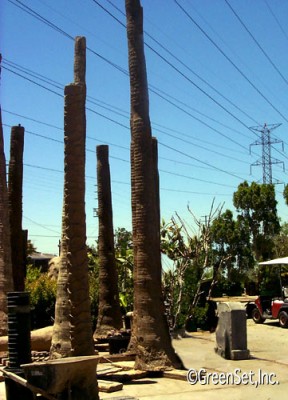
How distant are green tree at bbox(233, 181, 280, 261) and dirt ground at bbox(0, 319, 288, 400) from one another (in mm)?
24520

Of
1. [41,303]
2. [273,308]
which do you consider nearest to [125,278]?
[41,303]

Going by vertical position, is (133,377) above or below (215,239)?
below

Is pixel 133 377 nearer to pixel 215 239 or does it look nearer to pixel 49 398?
pixel 49 398

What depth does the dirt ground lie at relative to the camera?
33.0 feet

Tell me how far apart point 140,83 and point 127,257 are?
11787mm

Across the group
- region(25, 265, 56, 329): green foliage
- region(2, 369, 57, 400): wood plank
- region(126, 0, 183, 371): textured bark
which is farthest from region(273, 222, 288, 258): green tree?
region(2, 369, 57, 400): wood plank

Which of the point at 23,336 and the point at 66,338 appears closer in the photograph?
the point at 23,336

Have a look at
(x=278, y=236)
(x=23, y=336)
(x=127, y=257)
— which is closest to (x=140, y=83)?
(x=23, y=336)

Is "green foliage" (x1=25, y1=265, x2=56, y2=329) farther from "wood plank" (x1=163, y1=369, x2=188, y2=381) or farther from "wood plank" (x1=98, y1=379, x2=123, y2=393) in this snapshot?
"wood plank" (x1=98, y1=379, x2=123, y2=393)

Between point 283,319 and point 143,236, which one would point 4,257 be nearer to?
point 143,236

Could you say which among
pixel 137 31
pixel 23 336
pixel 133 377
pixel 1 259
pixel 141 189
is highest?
pixel 137 31

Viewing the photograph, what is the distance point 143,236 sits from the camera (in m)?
12.6

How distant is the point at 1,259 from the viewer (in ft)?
50.2

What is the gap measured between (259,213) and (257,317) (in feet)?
58.3
